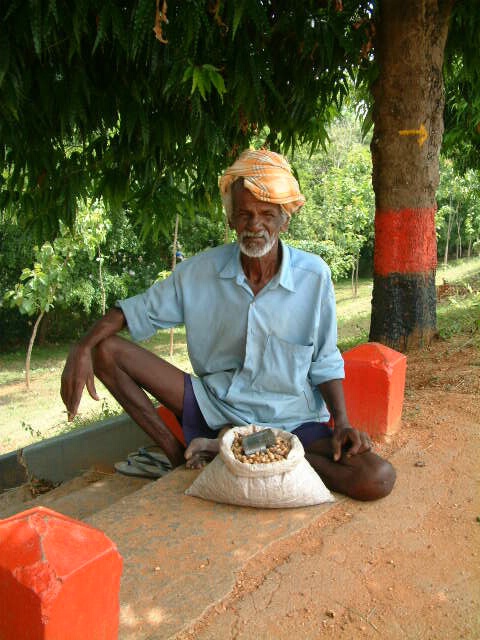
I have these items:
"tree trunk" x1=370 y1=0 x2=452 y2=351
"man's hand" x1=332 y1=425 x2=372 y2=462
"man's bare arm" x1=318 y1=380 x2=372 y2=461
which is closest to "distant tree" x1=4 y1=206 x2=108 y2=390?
"tree trunk" x1=370 y1=0 x2=452 y2=351

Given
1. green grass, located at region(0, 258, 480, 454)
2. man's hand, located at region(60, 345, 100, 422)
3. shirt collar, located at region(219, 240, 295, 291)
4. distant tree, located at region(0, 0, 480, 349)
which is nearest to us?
man's hand, located at region(60, 345, 100, 422)

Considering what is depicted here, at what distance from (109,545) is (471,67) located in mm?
4911

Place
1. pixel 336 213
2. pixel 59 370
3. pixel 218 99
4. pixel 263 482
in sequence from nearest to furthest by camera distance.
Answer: pixel 263 482, pixel 218 99, pixel 59 370, pixel 336 213

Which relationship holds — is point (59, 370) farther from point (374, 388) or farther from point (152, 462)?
point (374, 388)

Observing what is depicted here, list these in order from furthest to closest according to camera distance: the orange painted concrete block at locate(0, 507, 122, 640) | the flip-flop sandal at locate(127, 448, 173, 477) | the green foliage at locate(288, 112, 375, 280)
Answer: the green foliage at locate(288, 112, 375, 280) → the flip-flop sandal at locate(127, 448, 173, 477) → the orange painted concrete block at locate(0, 507, 122, 640)

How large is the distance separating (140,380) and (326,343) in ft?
2.88

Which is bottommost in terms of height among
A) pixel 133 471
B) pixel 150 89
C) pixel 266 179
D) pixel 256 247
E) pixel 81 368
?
pixel 133 471

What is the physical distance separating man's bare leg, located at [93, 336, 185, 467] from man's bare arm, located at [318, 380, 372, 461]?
683 millimetres

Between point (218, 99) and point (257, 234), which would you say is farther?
point (218, 99)

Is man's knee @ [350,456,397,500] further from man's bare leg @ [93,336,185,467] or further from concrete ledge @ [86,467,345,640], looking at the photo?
man's bare leg @ [93,336,185,467]

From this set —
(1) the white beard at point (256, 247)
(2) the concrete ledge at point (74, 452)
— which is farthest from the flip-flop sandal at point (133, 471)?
(1) the white beard at point (256, 247)

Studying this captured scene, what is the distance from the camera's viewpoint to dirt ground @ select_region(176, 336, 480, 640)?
183cm

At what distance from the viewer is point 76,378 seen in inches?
104

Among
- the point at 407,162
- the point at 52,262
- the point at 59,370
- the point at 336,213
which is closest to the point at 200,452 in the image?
the point at 407,162
